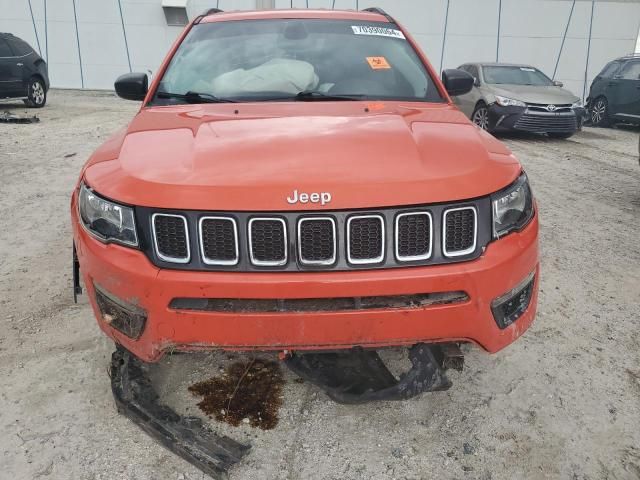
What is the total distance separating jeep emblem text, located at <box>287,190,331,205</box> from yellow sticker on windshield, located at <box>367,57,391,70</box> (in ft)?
5.28

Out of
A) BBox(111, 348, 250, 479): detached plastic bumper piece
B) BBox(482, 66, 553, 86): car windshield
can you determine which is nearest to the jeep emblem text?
BBox(111, 348, 250, 479): detached plastic bumper piece

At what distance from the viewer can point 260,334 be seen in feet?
5.98

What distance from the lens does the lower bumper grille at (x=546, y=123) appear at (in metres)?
9.61

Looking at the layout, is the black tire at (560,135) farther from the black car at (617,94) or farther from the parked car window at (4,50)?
the parked car window at (4,50)

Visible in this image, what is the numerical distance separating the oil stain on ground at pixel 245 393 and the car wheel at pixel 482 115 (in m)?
8.35

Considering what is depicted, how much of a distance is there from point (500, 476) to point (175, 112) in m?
2.19

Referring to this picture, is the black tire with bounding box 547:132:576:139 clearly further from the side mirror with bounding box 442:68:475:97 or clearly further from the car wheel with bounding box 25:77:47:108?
the car wheel with bounding box 25:77:47:108

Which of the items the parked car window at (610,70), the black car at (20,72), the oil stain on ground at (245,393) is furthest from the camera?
the parked car window at (610,70)

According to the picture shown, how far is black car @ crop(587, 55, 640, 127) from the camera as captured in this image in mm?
11281

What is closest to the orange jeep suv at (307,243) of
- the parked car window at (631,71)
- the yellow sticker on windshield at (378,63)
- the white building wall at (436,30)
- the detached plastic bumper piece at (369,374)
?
the detached plastic bumper piece at (369,374)

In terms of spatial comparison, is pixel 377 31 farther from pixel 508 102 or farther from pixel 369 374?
pixel 508 102

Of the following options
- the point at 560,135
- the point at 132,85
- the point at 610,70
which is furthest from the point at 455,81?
the point at 610,70

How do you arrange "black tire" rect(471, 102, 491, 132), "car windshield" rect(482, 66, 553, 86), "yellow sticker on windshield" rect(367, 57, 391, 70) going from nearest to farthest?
"yellow sticker on windshield" rect(367, 57, 391, 70)
"black tire" rect(471, 102, 491, 132)
"car windshield" rect(482, 66, 553, 86)

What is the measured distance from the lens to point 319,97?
2.83 metres
